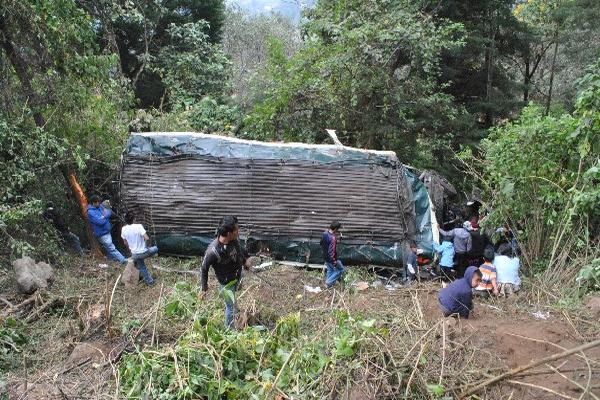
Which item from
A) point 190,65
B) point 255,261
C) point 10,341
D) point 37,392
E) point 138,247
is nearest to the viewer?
point 37,392

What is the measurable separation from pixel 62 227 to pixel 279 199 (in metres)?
3.59

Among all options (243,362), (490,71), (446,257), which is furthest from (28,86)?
(490,71)

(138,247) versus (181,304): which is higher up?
(181,304)

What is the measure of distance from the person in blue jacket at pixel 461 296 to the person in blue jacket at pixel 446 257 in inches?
105

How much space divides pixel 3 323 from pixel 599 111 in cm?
754

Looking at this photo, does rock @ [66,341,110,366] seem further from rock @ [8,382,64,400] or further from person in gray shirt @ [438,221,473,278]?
person in gray shirt @ [438,221,473,278]

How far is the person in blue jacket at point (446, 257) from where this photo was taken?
846 centimetres

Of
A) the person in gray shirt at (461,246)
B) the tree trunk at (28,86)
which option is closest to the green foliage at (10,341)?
the tree trunk at (28,86)

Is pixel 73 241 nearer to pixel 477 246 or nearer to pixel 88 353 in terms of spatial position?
pixel 88 353

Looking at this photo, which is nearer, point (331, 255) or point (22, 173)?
point (22, 173)

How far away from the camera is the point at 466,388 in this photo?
3.88m

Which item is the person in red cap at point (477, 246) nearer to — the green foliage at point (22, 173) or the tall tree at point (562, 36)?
the green foliage at point (22, 173)

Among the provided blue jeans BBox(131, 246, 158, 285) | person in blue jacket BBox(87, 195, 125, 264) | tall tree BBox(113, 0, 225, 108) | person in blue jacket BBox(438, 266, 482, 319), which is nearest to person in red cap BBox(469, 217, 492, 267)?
person in blue jacket BBox(438, 266, 482, 319)

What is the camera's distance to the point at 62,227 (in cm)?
882
